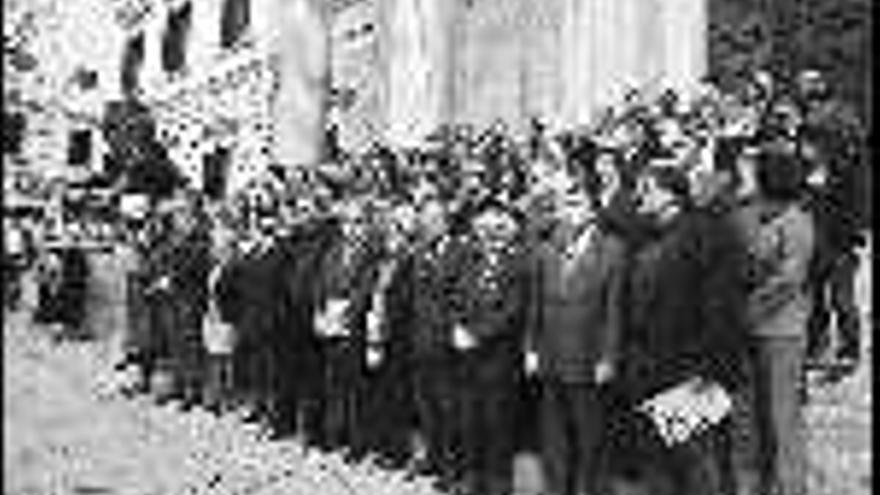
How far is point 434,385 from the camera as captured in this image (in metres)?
10.1

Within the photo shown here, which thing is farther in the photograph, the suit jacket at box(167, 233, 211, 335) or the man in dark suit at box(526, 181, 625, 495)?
the suit jacket at box(167, 233, 211, 335)

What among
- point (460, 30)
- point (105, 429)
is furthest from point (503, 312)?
point (460, 30)

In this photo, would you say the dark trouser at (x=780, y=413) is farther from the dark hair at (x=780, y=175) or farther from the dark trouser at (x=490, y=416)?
the dark trouser at (x=490, y=416)

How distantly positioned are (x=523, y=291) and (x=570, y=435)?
2.54ft

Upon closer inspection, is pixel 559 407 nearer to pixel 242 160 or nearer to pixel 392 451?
pixel 392 451

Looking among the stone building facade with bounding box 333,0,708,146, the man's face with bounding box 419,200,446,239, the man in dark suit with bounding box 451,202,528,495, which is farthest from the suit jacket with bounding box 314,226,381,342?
the stone building facade with bounding box 333,0,708,146

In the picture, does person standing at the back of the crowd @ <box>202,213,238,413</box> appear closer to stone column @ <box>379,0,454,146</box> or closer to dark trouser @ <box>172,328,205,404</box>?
dark trouser @ <box>172,328,205,404</box>

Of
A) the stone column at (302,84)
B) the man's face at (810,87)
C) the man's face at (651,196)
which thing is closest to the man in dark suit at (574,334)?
the man's face at (651,196)

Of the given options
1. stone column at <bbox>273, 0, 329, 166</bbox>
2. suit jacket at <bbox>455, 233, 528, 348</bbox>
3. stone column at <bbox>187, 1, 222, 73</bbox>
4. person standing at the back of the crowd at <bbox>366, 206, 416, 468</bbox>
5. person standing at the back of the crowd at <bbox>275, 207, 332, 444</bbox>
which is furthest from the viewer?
stone column at <bbox>187, 1, 222, 73</bbox>

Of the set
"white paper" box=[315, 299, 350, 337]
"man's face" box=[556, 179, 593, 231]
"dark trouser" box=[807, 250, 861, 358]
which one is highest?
"man's face" box=[556, 179, 593, 231]

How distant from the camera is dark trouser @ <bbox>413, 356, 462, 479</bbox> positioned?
9.87 m

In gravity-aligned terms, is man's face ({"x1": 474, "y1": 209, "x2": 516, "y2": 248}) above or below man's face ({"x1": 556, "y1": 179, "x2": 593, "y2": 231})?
below

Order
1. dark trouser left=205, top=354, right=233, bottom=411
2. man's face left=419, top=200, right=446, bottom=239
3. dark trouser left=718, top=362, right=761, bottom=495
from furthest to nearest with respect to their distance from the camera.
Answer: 1. dark trouser left=205, top=354, right=233, bottom=411
2. man's face left=419, top=200, right=446, bottom=239
3. dark trouser left=718, top=362, right=761, bottom=495

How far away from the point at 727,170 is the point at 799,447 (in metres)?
1.20
